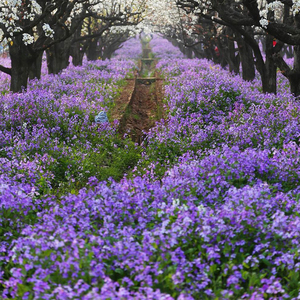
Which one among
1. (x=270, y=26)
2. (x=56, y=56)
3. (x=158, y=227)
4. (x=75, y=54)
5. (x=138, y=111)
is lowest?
(x=158, y=227)

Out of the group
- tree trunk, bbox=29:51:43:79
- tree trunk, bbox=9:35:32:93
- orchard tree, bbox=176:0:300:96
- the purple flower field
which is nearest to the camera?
the purple flower field

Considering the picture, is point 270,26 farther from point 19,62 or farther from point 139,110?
point 19,62

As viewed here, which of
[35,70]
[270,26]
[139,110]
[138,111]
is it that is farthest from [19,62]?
[270,26]

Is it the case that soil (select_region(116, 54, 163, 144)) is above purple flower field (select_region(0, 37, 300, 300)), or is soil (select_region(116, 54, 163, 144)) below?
above

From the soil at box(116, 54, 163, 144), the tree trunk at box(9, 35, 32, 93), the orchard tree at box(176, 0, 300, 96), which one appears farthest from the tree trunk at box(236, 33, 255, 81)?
the tree trunk at box(9, 35, 32, 93)

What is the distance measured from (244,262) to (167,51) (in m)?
60.5

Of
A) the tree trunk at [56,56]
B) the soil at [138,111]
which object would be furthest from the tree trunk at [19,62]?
the tree trunk at [56,56]

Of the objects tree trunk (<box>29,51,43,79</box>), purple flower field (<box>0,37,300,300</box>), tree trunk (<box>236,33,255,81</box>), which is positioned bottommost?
purple flower field (<box>0,37,300,300</box>)

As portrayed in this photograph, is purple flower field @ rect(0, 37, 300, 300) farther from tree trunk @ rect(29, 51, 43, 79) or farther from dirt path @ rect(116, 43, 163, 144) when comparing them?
tree trunk @ rect(29, 51, 43, 79)

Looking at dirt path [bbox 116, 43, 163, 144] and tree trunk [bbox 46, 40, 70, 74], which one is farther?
tree trunk [bbox 46, 40, 70, 74]

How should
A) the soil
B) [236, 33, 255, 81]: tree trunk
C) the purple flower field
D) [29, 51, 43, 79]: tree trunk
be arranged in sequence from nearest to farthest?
the purple flower field < the soil < [236, 33, 255, 81]: tree trunk < [29, 51, 43, 79]: tree trunk

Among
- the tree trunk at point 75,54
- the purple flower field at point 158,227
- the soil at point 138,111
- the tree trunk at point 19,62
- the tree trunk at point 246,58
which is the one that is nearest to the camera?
the purple flower field at point 158,227

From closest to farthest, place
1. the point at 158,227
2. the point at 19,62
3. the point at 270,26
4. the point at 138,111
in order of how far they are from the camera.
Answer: the point at 158,227, the point at 270,26, the point at 19,62, the point at 138,111

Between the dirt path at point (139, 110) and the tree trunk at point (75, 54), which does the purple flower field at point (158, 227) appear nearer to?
the dirt path at point (139, 110)
